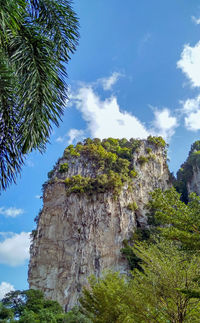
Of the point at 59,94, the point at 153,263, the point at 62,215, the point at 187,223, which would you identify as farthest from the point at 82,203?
the point at 59,94

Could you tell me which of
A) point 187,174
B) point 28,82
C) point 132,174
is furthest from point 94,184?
point 28,82

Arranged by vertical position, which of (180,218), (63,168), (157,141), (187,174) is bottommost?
(180,218)

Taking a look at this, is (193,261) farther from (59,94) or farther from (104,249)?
(104,249)

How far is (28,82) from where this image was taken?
14.3ft

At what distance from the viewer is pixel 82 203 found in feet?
95.6

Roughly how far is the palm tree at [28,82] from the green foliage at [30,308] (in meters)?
14.6

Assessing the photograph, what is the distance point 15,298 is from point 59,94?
70.8 ft

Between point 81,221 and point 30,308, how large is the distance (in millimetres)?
9870

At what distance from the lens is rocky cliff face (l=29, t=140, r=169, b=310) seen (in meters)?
25.5

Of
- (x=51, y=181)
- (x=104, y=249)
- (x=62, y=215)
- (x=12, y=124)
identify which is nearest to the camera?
(x=12, y=124)

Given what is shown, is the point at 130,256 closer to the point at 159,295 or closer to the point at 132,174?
the point at 132,174

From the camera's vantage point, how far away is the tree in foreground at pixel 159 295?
9.30 metres

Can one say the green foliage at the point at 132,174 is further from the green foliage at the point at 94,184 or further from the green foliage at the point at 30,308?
the green foliage at the point at 30,308

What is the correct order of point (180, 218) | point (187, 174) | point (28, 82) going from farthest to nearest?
point (187, 174) < point (180, 218) < point (28, 82)
